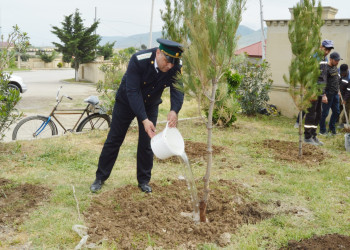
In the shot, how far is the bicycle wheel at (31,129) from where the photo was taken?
6.95 metres

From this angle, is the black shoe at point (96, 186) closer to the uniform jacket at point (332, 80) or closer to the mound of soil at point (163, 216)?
the mound of soil at point (163, 216)

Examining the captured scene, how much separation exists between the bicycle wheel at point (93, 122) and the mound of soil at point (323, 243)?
5087 mm

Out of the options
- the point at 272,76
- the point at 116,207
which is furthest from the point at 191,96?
the point at 272,76

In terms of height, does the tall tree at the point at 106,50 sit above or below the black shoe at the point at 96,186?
above

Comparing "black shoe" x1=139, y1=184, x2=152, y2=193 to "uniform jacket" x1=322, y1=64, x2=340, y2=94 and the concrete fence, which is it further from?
the concrete fence

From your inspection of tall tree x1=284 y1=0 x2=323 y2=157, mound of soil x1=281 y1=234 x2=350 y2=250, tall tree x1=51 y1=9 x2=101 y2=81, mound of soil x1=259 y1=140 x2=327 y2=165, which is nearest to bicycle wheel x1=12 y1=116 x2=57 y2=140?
mound of soil x1=259 y1=140 x2=327 y2=165

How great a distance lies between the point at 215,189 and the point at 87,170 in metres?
1.98

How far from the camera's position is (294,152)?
6945mm

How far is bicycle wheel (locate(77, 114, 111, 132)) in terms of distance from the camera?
754cm

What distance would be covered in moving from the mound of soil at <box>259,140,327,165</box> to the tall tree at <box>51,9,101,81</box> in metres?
23.3

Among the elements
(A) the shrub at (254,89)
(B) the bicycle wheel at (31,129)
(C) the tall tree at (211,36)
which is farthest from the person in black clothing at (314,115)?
(B) the bicycle wheel at (31,129)

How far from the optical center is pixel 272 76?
11641mm

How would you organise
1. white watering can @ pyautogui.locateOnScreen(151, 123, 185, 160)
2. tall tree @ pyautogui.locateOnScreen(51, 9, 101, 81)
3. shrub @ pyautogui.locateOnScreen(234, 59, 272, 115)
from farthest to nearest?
tall tree @ pyautogui.locateOnScreen(51, 9, 101, 81) → shrub @ pyautogui.locateOnScreen(234, 59, 272, 115) → white watering can @ pyautogui.locateOnScreen(151, 123, 185, 160)

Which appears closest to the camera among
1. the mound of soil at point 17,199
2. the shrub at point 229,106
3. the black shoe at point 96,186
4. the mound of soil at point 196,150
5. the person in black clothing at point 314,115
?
the mound of soil at point 17,199
